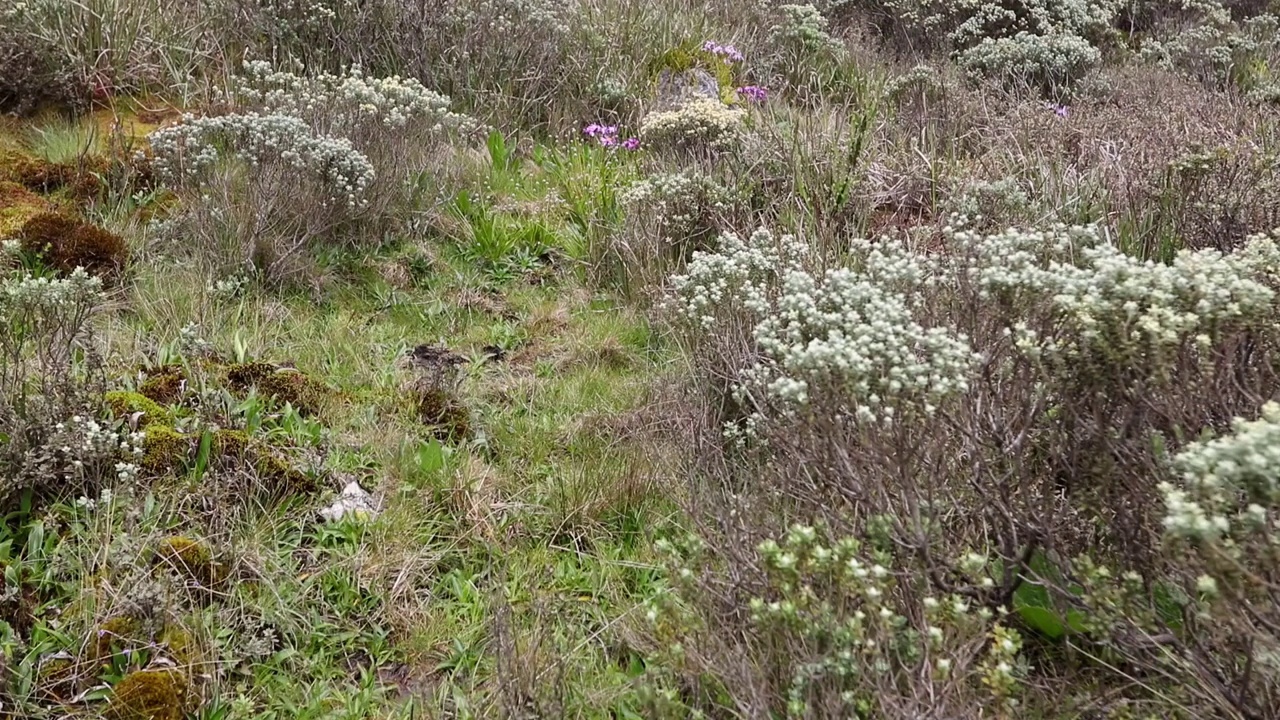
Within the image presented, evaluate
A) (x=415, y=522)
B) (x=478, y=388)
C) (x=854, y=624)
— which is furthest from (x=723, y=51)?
(x=854, y=624)

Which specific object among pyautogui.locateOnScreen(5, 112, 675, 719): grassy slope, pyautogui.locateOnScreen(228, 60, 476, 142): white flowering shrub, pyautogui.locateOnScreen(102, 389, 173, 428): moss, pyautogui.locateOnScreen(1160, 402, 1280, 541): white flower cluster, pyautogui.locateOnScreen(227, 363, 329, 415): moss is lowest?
pyautogui.locateOnScreen(5, 112, 675, 719): grassy slope

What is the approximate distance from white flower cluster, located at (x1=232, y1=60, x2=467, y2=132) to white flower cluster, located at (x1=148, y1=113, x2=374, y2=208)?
0.25 m

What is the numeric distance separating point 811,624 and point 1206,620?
0.69m

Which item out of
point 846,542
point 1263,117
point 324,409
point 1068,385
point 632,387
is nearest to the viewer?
point 846,542

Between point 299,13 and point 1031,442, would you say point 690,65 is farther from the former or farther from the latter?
point 1031,442

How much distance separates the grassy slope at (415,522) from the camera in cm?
232

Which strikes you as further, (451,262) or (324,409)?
(451,262)

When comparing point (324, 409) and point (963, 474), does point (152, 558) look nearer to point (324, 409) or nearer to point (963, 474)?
point (324, 409)

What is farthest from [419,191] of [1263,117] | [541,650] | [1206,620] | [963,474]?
[1263,117]

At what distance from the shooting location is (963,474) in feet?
7.39

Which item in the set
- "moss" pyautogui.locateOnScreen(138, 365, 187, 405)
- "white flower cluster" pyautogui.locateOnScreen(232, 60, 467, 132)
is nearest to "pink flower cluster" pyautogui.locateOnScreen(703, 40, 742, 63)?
"white flower cluster" pyautogui.locateOnScreen(232, 60, 467, 132)

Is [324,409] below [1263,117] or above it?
below

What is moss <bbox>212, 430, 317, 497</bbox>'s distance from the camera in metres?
2.86

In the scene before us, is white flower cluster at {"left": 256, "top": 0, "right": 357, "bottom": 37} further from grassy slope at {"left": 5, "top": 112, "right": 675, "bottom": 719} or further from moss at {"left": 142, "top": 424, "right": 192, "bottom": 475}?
moss at {"left": 142, "top": 424, "right": 192, "bottom": 475}
